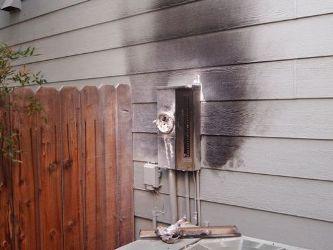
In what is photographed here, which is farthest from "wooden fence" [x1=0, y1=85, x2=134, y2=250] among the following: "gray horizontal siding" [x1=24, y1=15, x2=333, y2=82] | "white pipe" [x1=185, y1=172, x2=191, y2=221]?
"white pipe" [x1=185, y1=172, x2=191, y2=221]

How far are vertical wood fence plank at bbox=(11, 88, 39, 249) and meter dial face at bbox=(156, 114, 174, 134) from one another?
0.94m

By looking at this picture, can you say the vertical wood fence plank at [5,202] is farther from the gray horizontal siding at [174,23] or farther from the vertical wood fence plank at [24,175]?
the gray horizontal siding at [174,23]

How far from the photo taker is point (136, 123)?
3182 millimetres

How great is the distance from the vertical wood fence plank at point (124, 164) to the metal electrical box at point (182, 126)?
50 centimetres

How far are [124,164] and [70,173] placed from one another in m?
0.58

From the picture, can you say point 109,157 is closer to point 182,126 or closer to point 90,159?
point 90,159

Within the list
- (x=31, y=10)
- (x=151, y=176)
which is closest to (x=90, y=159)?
(x=151, y=176)

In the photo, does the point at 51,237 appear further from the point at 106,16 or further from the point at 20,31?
the point at 20,31

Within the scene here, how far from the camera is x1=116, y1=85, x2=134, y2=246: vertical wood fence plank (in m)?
3.12

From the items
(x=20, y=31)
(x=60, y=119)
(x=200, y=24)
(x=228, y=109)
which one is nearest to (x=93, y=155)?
(x=60, y=119)

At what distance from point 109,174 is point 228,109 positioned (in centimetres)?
117

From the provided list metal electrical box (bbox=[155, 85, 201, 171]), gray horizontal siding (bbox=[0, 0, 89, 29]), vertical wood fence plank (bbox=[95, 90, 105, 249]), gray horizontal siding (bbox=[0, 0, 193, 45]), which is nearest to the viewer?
metal electrical box (bbox=[155, 85, 201, 171])

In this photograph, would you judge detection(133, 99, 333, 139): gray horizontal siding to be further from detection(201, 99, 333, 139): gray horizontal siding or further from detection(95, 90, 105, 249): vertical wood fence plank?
detection(95, 90, 105, 249): vertical wood fence plank

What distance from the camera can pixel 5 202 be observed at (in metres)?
2.30
